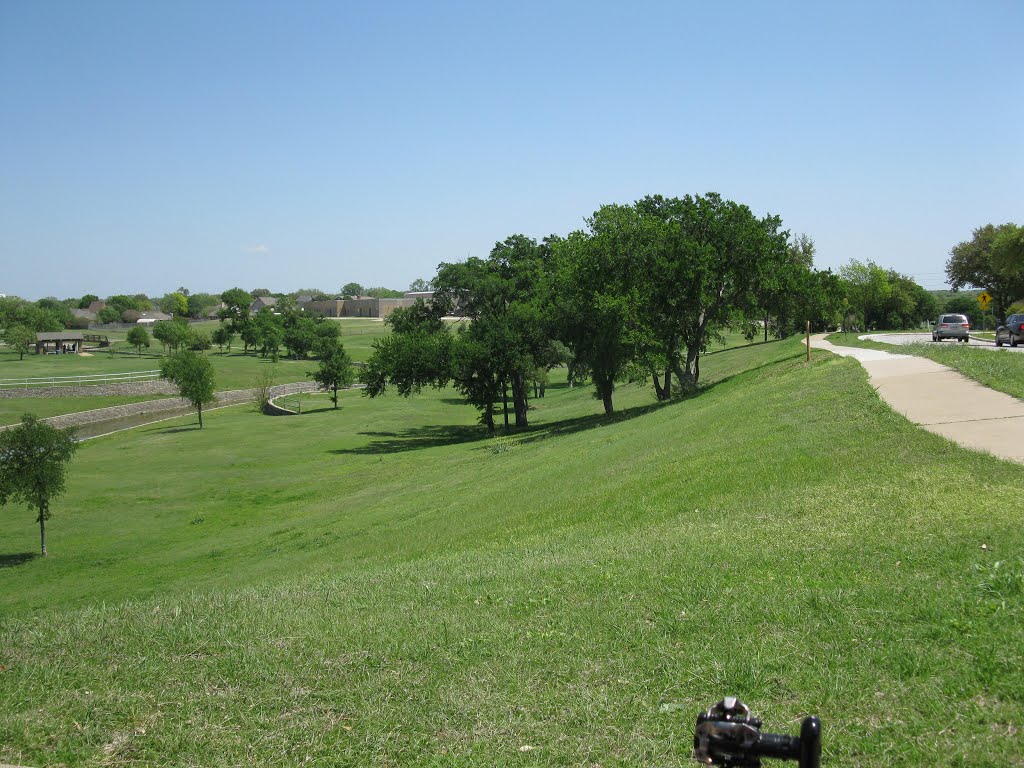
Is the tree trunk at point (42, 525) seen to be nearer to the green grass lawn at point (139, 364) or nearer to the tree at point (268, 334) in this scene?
the green grass lawn at point (139, 364)

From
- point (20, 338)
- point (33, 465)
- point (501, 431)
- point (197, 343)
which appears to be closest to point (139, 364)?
point (20, 338)

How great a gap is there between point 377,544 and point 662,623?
1157 centimetres

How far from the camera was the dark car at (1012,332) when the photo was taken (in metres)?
35.8

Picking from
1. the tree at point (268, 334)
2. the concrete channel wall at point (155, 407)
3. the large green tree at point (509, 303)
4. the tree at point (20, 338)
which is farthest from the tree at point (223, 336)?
the large green tree at point (509, 303)

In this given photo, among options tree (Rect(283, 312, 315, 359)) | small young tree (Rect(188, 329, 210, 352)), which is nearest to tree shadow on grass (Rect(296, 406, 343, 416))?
tree (Rect(283, 312, 315, 359))

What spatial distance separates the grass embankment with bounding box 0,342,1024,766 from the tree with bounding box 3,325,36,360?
117 m

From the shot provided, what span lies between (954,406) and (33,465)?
89.8 feet

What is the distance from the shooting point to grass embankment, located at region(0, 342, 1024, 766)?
19.0 feet

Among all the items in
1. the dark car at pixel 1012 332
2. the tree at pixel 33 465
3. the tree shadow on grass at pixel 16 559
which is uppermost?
the dark car at pixel 1012 332

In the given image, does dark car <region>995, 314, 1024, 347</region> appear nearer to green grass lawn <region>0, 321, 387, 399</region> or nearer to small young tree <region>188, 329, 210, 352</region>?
green grass lawn <region>0, 321, 387, 399</region>

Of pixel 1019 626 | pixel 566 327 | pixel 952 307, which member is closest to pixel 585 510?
pixel 1019 626

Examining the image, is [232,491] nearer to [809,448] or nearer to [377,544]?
[377,544]

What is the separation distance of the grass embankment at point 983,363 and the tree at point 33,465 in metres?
27.8

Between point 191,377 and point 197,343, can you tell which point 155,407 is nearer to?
point 191,377
